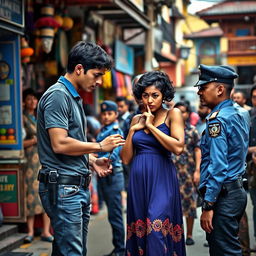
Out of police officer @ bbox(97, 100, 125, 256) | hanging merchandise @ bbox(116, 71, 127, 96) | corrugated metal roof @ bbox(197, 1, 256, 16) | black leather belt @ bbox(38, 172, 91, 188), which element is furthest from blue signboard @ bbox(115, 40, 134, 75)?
corrugated metal roof @ bbox(197, 1, 256, 16)

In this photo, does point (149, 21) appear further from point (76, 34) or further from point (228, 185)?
point (228, 185)

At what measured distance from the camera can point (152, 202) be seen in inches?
180

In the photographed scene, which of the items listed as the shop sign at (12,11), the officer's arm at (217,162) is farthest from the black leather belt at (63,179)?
the shop sign at (12,11)

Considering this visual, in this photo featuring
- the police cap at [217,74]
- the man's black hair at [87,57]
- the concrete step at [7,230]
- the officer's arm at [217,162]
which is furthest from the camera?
the concrete step at [7,230]

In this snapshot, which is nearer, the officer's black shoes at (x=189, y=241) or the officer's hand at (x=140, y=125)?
the officer's hand at (x=140, y=125)

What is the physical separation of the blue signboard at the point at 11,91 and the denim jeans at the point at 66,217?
11.0 ft

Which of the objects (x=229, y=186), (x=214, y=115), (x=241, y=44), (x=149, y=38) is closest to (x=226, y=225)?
(x=229, y=186)

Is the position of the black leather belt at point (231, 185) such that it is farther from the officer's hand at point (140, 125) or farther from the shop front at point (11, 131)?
the shop front at point (11, 131)

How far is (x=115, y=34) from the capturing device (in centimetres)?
1480

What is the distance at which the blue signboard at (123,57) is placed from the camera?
46.1 feet

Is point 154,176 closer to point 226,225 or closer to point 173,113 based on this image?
point 173,113

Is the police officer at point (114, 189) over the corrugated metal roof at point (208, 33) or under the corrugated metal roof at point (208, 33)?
under

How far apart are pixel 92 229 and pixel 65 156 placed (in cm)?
445

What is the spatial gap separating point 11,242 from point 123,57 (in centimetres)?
909
